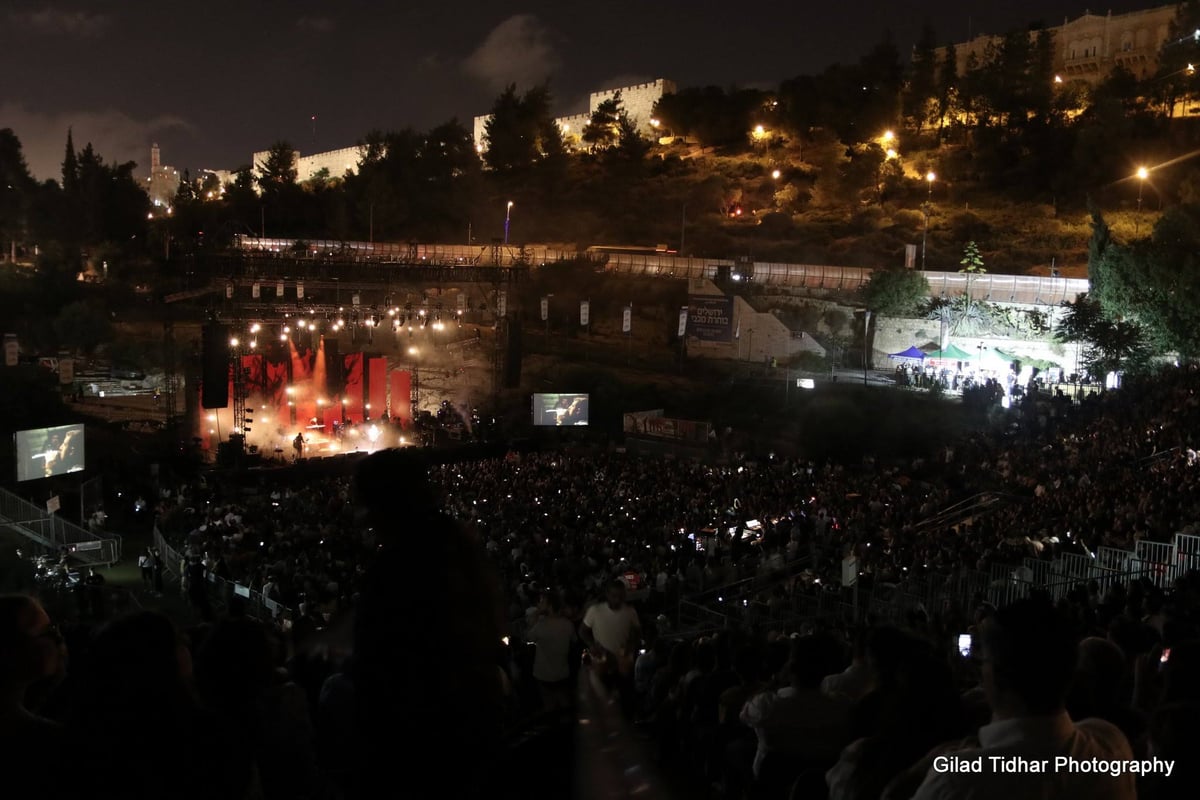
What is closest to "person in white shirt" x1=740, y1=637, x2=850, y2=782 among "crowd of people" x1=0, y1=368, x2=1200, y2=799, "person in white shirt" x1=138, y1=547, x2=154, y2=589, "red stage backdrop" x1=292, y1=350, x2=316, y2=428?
"crowd of people" x1=0, y1=368, x2=1200, y2=799

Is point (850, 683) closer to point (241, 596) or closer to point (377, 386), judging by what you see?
point (241, 596)

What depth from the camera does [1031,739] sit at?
6.63 ft

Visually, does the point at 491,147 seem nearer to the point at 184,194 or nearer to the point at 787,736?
the point at 184,194

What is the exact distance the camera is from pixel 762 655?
4.76 meters

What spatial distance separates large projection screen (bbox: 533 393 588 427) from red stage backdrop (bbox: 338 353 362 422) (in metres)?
6.85

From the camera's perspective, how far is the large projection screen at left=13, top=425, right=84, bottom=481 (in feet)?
59.2

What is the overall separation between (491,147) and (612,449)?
44.7m

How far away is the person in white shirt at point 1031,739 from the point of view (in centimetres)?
200

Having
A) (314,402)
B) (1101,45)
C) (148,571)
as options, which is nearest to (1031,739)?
(148,571)

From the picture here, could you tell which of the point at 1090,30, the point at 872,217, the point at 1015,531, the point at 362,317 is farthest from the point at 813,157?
the point at 1015,531

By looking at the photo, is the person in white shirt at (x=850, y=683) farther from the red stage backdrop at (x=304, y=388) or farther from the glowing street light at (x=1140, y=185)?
the glowing street light at (x=1140, y=185)

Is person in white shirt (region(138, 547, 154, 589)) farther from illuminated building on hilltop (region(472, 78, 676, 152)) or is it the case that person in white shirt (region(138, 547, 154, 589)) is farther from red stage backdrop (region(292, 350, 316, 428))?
illuminated building on hilltop (region(472, 78, 676, 152))

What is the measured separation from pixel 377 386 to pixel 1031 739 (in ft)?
101

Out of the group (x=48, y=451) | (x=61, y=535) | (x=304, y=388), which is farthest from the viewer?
(x=304, y=388)
